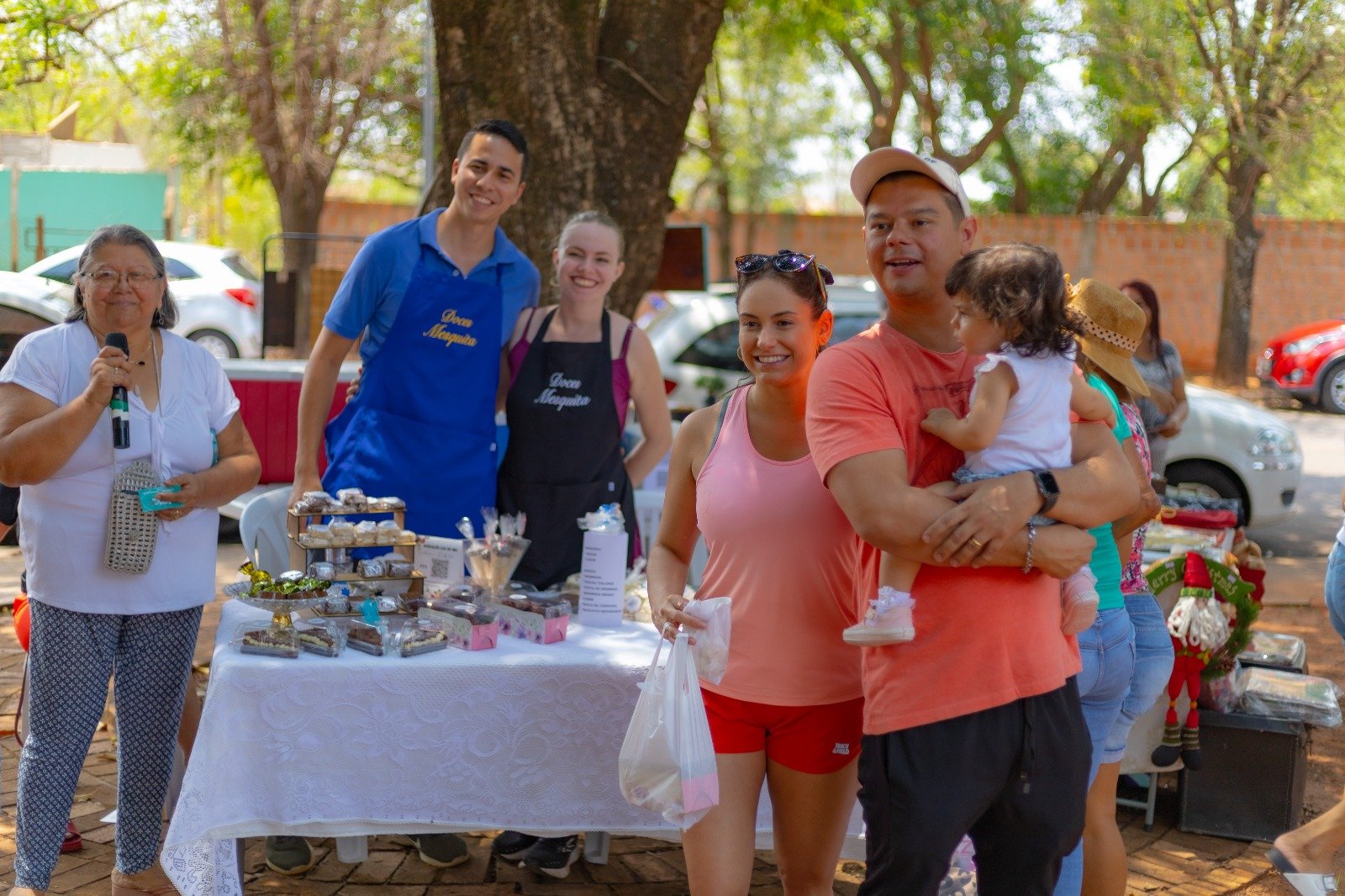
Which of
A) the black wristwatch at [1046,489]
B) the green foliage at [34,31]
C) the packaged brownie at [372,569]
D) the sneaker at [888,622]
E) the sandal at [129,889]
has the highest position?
the green foliage at [34,31]

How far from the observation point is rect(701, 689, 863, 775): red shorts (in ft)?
8.39

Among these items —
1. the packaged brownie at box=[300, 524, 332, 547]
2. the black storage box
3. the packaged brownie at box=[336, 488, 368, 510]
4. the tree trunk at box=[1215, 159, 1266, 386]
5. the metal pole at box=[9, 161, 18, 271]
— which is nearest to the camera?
the packaged brownie at box=[300, 524, 332, 547]

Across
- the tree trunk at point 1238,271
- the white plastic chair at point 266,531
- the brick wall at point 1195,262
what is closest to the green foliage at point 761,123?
the brick wall at point 1195,262

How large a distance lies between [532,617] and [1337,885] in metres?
2.62

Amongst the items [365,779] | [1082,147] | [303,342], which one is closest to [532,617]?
[365,779]

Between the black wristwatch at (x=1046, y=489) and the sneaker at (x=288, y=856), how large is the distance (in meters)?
2.47

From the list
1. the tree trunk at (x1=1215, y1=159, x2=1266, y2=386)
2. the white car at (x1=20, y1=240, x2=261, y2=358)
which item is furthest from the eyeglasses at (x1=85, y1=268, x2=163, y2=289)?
the tree trunk at (x1=1215, y1=159, x2=1266, y2=386)

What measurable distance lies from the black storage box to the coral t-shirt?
237cm

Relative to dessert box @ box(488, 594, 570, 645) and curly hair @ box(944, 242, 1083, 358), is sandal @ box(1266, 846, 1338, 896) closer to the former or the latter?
curly hair @ box(944, 242, 1083, 358)

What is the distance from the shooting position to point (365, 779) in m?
3.07

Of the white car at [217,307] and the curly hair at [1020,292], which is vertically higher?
the curly hair at [1020,292]

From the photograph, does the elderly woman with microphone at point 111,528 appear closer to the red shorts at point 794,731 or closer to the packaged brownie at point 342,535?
the packaged brownie at point 342,535

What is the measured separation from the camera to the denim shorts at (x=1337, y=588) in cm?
334

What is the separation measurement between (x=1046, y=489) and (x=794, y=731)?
2.32 ft
